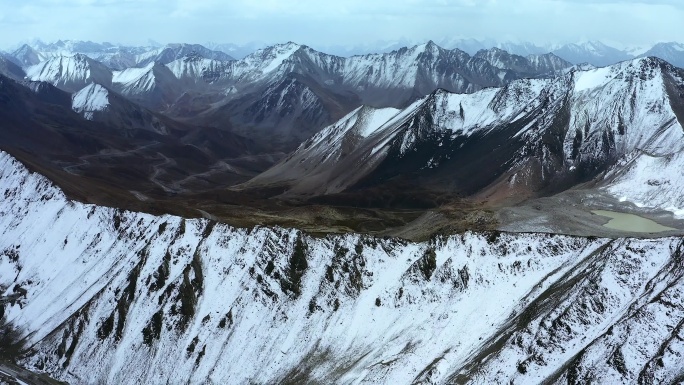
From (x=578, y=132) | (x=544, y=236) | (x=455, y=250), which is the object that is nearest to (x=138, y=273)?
(x=455, y=250)

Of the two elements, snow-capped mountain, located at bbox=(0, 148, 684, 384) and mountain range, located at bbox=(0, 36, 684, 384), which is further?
mountain range, located at bbox=(0, 36, 684, 384)

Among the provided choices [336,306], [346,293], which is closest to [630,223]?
[346,293]

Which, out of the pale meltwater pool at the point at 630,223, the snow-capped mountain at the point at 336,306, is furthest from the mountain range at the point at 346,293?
the pale meltwater pool at the point at 630,223

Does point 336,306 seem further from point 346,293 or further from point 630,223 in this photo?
point 630,223

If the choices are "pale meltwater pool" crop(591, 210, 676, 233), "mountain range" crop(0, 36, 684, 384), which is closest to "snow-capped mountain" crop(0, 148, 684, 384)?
"mountain range" crop(0, 36, 684, 384)

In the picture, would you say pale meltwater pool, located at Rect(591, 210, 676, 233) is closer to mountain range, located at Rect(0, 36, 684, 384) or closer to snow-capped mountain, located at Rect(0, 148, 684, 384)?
mountain range, located at Rect(0, 36, 684, 384)

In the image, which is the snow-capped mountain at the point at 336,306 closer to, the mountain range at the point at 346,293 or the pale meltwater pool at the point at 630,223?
the mountain range at the point at 346,293
